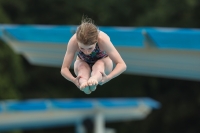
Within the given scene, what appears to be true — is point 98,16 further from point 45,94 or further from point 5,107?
point 5,107

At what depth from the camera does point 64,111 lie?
14.8 meters

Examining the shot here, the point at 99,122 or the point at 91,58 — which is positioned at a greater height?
the point at 99,122

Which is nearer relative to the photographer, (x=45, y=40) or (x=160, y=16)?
(x=45, y=40)

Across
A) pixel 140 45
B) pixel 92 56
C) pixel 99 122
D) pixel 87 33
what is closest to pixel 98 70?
pixel 92 56

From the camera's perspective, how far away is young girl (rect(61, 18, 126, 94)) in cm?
511

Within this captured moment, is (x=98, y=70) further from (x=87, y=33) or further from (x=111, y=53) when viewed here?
(x=87, y=33)

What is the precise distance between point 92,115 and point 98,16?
15.1 ft

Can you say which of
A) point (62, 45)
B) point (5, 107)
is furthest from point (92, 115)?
point (62, 45)

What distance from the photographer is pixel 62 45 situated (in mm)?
10141

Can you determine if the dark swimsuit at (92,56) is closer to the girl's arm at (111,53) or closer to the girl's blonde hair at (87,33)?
the girl's arm at (111,53)

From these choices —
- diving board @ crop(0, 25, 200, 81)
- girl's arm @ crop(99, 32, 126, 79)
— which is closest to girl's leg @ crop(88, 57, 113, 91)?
girl's arm @ crop(99, 32, 126, 79)

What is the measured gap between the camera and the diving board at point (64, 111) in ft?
44.9

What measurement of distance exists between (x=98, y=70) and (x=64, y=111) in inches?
370

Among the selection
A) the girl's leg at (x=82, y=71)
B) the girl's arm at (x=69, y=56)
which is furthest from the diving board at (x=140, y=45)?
the girl's arm at (x=69, y=56)
